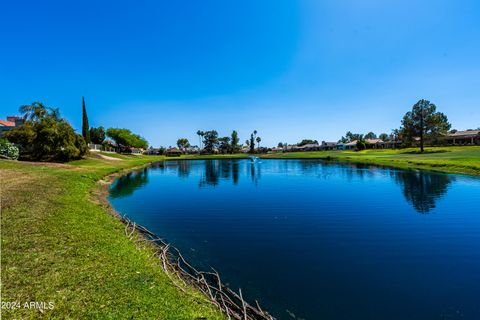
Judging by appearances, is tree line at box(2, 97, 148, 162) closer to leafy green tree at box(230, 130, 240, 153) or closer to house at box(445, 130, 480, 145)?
leafy green tree at box(230, 130, 240, 153)

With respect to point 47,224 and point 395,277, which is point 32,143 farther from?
point 395,277

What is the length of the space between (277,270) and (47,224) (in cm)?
884

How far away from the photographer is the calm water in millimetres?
6598

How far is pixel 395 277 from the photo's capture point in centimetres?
783

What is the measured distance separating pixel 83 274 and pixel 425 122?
9202cm

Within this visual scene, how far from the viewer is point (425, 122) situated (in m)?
74.7

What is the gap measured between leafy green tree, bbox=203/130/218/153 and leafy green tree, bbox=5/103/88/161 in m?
108

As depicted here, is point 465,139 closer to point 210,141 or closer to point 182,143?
point 210,141

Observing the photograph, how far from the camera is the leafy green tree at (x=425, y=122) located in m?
73.6

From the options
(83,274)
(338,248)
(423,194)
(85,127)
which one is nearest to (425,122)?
(423,194)

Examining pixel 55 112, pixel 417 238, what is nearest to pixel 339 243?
pixel 417 238

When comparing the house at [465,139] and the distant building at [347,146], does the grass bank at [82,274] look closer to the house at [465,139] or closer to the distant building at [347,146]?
the house at [465,139]

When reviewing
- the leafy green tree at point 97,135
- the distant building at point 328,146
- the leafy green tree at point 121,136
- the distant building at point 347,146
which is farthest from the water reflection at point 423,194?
the distant building at point 328,146

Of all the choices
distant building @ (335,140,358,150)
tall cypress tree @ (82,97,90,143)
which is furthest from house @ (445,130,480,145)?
tall cypress tree @ (82,97,90,143)
